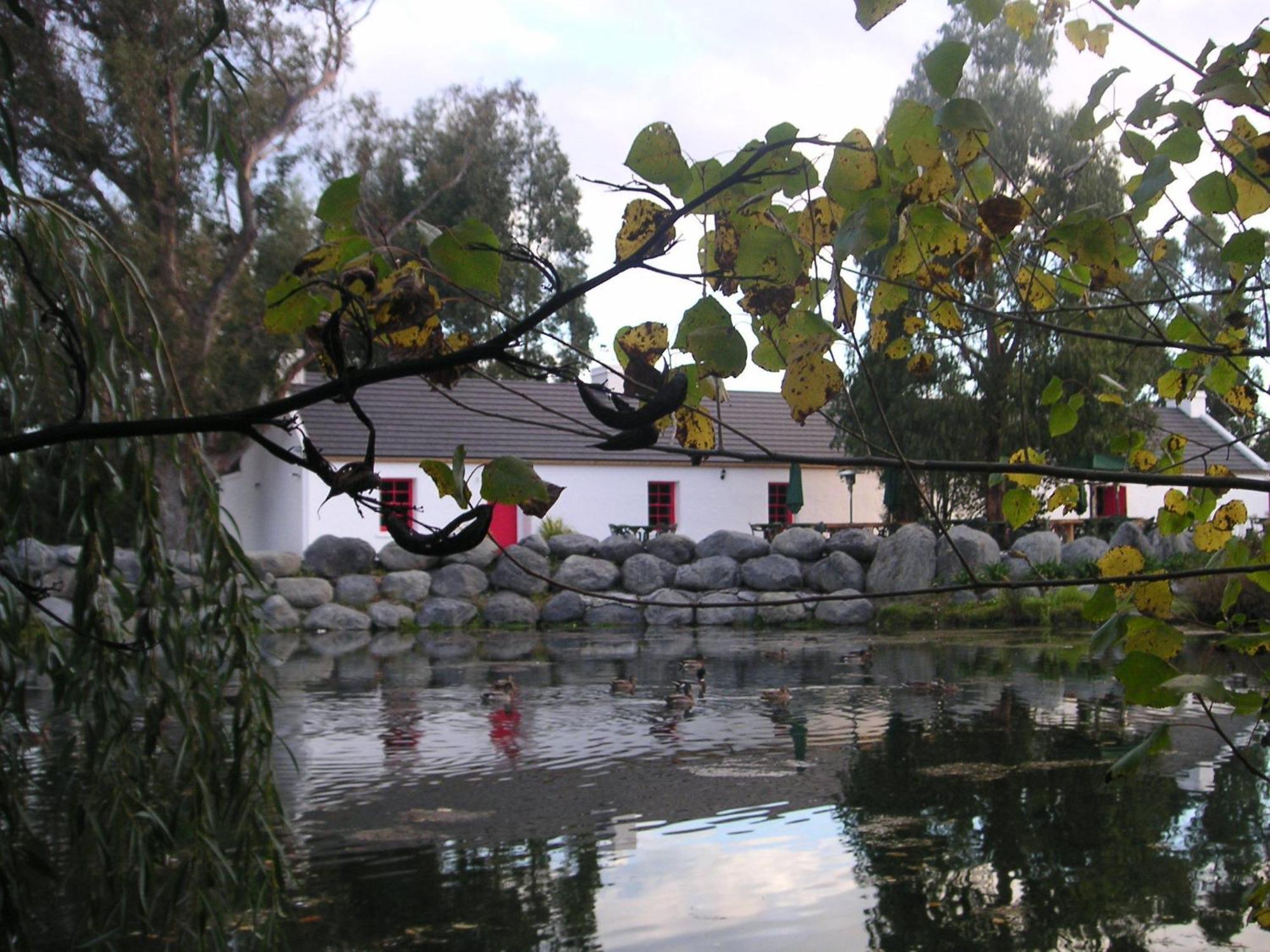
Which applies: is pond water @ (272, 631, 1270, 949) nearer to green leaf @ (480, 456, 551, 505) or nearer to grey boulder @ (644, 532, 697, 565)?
green leaf @ (480, 456, 551, 505)

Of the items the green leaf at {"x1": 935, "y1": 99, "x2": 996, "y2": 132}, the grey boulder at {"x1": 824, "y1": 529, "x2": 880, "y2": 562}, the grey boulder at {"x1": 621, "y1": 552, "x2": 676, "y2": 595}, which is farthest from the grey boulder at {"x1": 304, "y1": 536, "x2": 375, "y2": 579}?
the green leaf at {"x1": 935, "y1": 99, "x2": 996, "y2": 132}

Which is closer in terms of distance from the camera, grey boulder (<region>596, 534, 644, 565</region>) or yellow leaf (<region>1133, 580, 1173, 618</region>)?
yellow leaf (<region>1133, 580, 1173, 618</region>)

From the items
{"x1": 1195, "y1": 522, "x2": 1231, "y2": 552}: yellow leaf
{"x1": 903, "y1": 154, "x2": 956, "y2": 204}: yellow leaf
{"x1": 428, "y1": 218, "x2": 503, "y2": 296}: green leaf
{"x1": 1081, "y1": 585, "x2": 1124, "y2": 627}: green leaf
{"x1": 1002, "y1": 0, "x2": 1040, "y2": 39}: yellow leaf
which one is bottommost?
{"x1": 1081, "y1": 585, "x2": 1124, "y2": 627}: green leaf

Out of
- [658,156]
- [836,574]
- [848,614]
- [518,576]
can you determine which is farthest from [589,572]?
[658,156]

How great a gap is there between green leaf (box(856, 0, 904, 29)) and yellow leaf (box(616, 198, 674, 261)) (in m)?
0.44

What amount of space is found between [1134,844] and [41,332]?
5.86 metres

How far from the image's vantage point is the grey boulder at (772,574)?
22656mm

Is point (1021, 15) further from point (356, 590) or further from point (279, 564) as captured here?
point (279, 564)

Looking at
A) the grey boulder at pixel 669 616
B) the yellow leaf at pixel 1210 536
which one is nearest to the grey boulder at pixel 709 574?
the grey boulder at pixel 669 616

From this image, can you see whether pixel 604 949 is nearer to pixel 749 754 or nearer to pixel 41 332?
pixel 41 332

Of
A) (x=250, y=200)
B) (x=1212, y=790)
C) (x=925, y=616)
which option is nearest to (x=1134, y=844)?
(x=1212, y=790)

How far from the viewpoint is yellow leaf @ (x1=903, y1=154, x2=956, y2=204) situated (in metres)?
2.13

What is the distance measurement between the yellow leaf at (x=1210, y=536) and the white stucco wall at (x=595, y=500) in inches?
916

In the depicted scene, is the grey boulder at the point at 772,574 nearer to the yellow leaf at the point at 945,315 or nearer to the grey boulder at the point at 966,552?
the grey boulder at the point at 966,552
